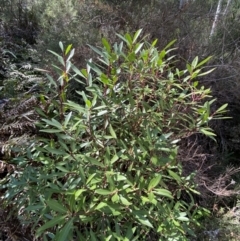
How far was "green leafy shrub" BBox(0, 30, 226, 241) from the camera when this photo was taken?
5.13 feet

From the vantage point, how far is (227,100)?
3.10m

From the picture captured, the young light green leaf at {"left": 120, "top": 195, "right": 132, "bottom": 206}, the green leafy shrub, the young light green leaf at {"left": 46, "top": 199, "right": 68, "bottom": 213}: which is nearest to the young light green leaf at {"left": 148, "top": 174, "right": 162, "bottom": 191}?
the green leafy shrub

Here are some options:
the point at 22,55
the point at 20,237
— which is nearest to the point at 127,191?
the point at 20,237

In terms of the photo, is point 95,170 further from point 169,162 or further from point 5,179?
point 5,179

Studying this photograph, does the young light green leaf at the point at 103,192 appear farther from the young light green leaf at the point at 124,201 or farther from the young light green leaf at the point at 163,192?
the young light green leaf at the point at 163,192

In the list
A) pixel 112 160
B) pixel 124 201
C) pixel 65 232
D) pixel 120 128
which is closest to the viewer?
pixel 65 232

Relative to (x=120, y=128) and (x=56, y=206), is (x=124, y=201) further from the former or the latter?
(x=120, y=128)

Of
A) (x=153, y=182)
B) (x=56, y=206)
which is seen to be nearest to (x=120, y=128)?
(x=153, y=182)

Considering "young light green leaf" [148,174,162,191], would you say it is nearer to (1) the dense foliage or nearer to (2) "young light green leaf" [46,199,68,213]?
(1) the dense foliage

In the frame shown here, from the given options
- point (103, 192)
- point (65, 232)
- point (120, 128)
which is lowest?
point (65, 232)

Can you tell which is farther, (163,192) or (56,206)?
(163,192)

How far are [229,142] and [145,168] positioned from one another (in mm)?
1652

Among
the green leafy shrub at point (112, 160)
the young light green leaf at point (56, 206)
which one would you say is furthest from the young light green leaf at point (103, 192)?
the young light green leaf at point (56, 206)

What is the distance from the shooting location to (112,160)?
5.30ft
